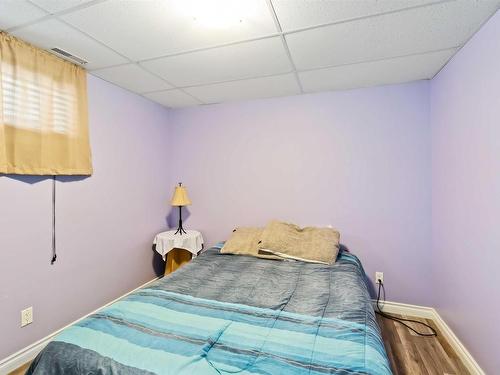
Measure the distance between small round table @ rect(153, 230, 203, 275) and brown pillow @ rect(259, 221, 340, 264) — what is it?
86 centimetres

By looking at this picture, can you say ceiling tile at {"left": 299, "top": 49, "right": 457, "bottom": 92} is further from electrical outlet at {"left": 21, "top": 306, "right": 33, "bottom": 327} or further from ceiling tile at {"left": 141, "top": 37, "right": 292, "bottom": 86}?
electrical outlet at {"left": 21, "top": 306, "right": 33, "bottom": 327}

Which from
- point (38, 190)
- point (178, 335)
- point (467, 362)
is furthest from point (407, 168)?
point (38, 190)

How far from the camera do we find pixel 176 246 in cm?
287

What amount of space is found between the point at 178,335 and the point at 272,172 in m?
2.04

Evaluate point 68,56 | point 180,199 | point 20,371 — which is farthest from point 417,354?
point 68,56

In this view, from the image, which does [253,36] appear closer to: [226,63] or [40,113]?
[226,63]

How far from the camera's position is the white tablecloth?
9.45 ft

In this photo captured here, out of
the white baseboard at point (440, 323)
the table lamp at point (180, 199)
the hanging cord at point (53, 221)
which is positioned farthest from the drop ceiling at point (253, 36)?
the white baseboard at point (440, 323)

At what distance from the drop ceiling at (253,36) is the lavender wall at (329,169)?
1.27ft

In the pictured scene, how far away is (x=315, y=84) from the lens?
8.33 feet

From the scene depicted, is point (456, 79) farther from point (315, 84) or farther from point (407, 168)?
point (315, 84)

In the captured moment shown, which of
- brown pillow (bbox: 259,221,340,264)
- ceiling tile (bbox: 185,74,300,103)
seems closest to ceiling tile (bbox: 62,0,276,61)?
ceiling tile (bbox: 185,74,300,103)

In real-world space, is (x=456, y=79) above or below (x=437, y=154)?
above

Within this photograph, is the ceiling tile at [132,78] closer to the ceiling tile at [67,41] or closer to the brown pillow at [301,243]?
the ceiling tile at [67,41]
